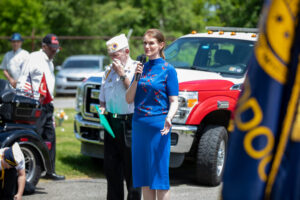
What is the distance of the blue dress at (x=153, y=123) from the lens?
14.4 ft

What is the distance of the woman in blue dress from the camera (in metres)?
4.38

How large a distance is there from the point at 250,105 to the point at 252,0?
2462 cm

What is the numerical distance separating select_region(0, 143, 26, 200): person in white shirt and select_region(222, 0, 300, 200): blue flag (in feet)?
13.3

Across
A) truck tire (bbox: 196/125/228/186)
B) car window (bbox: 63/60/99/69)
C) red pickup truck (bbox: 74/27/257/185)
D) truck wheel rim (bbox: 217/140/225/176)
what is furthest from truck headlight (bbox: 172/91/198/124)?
car window (bbox: 63/60/99/69)

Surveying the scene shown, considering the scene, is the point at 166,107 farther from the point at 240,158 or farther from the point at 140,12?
the point at 140,12

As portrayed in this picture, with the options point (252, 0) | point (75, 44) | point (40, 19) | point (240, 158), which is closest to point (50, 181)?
point (240, 158)

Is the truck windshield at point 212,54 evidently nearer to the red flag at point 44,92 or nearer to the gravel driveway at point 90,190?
the gravel driveway at point 90,190

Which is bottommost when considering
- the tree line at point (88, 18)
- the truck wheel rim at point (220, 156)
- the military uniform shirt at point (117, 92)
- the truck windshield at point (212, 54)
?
the truck wheel rim at point (220, 156)

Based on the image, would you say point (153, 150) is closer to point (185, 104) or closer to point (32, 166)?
point (185, 104)

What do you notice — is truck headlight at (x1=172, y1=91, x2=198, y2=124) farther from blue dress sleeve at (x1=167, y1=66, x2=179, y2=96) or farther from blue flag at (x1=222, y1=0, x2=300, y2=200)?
blue flag at (x1=222, y1=0, x2=300, y2=200)

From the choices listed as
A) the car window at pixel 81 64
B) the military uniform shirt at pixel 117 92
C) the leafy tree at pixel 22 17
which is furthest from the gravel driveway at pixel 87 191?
the leafy tree at pixel 22 17

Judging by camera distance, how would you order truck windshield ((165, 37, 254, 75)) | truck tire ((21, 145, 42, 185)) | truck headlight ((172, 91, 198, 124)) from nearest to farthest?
truck tire ((21, 145, 42, 185))
truck headlight ((172, 91, 198, 124))
truck windshield ((165, 37, 254, 75))

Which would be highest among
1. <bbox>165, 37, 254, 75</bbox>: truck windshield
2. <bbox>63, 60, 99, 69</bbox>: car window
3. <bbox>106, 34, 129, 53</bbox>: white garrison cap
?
<bbox>106, 34, 129, 53</bbox>: white garrison cap

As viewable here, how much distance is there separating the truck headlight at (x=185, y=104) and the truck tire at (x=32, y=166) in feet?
5.89
